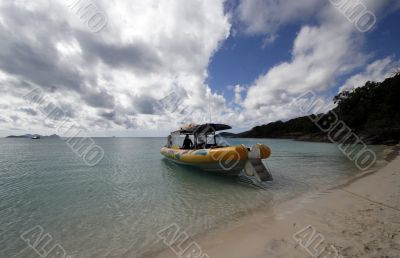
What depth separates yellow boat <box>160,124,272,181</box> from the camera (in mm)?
9625

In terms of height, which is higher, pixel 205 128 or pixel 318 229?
pixel 205 128

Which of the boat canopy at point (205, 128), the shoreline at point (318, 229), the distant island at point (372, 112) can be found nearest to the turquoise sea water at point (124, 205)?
the shoreline at point (318, 229)

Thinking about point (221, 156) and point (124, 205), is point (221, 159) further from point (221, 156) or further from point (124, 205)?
point (124, 205)

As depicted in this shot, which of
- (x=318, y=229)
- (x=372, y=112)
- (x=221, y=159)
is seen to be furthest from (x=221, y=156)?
(x=372, y=112)

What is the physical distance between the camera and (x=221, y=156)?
1004 cm

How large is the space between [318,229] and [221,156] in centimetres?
569

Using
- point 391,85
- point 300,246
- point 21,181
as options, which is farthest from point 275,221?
point 391,85

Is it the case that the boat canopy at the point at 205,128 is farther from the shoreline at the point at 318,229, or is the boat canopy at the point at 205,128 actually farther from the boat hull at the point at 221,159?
the shoreline at the point at 318,229

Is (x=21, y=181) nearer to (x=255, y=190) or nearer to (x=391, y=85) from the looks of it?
(x=255, y=190)

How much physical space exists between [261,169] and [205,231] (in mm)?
5182

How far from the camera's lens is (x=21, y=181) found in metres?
11.4

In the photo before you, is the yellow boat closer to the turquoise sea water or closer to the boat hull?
the boat hull

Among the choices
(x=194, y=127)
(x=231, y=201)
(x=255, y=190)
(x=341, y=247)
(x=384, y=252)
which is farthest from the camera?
(x=194, y=127)

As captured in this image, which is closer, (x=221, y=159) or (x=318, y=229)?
(x=318, y=229)
